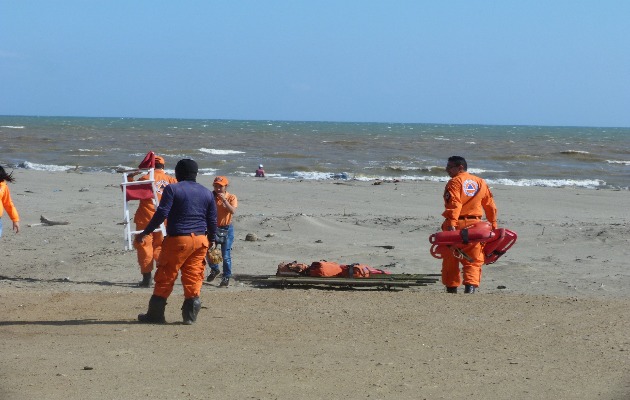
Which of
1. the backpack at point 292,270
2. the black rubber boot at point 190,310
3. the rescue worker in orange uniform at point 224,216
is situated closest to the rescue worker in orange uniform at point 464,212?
the backpack at point 292,270

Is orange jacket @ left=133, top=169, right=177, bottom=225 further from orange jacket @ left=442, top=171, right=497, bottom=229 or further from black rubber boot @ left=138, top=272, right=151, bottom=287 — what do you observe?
orange jacket @ left=442, top=171, right=497, bottom=229

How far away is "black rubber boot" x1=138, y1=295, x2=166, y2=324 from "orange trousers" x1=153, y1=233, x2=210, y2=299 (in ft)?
0.19

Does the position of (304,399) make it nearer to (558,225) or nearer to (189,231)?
(189,231)

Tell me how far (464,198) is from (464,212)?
0.19 metres

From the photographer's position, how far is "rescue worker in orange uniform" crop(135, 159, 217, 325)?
7.79 meters

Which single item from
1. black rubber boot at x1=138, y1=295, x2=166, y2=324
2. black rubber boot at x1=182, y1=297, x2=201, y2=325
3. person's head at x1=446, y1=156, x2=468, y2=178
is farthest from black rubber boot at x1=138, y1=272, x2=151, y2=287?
person's head at x1=446, y1=156, x2=468, y2=178

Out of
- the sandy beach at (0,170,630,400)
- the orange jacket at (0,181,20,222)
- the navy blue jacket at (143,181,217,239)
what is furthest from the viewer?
the orange jacket at (0,181,20,222)

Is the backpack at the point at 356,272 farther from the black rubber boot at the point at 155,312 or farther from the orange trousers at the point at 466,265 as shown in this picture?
the black rubber boot at the point at 155,312

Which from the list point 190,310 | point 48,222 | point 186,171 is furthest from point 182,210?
point 48,222

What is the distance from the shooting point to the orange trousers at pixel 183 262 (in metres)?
7.79

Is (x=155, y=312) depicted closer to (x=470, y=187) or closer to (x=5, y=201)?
(x=5, y=201)

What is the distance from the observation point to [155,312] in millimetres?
8078

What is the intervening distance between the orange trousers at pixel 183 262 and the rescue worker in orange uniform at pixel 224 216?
265 centimetres

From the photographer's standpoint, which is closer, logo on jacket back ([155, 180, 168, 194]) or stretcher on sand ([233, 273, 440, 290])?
stretcher on sand ([233, 273, 440, 290])
